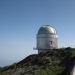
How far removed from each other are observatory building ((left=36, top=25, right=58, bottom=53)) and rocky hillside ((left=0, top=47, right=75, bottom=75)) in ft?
26.5

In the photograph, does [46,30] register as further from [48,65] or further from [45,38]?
[48,65]

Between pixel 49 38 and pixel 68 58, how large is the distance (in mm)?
14404

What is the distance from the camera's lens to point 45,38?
4331cm

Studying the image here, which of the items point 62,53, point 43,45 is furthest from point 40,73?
point 43,45

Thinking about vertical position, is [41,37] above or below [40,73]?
above

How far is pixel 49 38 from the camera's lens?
4366 cm

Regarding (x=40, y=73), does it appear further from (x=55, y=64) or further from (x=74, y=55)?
(x=74, y=55)

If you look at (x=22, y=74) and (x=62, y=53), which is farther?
(x=62, y=53)

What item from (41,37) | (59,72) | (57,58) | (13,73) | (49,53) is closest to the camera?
(59,72)

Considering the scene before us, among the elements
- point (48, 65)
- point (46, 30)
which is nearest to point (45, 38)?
point (46, 30)

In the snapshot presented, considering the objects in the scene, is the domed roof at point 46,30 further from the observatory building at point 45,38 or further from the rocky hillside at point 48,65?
the rocky hillside at point 48,65

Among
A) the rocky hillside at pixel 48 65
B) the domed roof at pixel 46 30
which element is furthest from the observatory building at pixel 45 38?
the rocky hillside at pixel 48 65

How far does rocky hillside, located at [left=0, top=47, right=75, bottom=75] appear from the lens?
26.2 m

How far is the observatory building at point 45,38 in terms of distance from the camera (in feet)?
142
